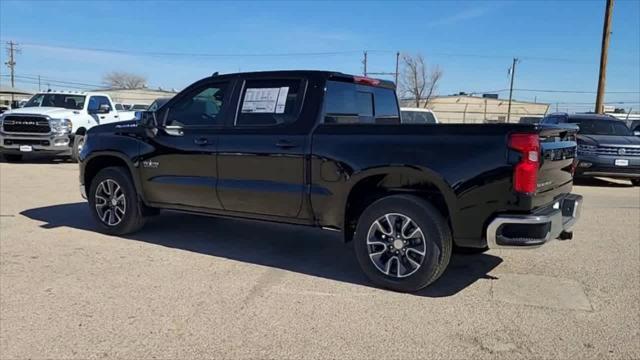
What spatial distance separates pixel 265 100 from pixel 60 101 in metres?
13.3

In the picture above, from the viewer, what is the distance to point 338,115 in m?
5.43

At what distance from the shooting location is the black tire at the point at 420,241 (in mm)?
4551

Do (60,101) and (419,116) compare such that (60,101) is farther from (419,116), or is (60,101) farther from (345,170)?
(345,170)

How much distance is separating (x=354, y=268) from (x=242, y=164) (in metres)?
1.54

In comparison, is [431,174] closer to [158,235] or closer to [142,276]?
[142,276]

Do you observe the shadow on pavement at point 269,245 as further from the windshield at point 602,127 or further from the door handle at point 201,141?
the windshield at point 602,127

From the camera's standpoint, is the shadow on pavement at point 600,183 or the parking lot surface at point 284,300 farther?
the shadow on pavement at point 600,183

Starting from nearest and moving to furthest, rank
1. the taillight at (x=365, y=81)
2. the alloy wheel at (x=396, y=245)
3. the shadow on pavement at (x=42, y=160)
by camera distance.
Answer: the alloy wheel at (x=396, y=245) < the taillight at (x=365, y=81) < the shadow on pavement at (x=42, y=160)

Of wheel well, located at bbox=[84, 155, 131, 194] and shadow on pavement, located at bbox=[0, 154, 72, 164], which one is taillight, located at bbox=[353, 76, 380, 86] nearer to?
wheel well, located at bbox=[84, 155, 131, 194]

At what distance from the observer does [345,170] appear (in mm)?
4887

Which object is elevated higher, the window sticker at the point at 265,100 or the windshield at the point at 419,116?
the window sticker at the point at 265,100

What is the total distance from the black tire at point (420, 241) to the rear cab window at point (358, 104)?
41.1 inches

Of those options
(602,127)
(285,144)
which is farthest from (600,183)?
(285,144)

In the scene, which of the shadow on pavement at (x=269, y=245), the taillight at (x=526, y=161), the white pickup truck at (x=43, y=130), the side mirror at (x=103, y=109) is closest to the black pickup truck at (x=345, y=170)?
the taillight at (x=526, y=161)
